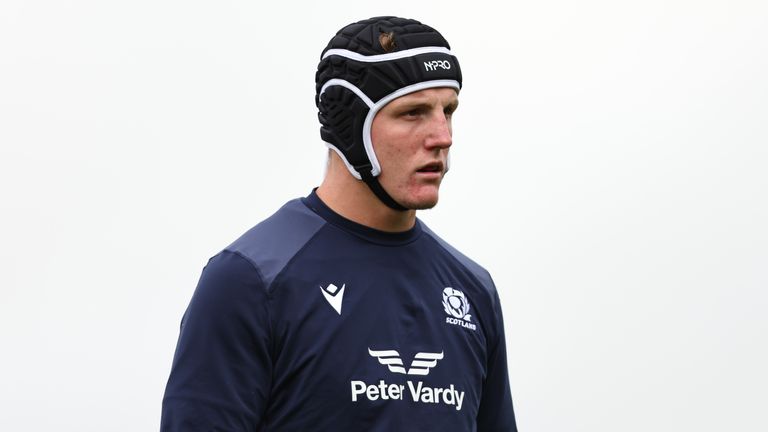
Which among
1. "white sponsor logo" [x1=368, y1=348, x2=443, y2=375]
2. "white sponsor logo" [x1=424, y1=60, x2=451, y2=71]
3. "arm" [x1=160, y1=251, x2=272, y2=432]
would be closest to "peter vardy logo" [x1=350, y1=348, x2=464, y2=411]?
"white sponsor logo" [x1=368, y1=348, x2=443, y2=375]

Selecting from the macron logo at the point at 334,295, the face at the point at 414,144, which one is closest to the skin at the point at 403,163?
the face at the point at 414,144

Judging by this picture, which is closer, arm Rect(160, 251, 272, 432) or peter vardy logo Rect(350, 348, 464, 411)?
arm Rect(160, 251, 272, 432)

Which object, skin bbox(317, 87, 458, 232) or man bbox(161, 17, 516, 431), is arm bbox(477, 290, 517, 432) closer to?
A: man bbox(161, 17, 516, 431)

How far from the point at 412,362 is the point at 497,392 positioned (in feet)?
2.62

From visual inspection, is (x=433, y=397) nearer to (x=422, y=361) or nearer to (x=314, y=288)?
(x=422, y=361)

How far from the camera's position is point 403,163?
447 centimetres

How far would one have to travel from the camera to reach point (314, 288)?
14.6 ft

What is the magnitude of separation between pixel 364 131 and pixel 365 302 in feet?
2.04

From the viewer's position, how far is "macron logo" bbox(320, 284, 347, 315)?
447 centimetres

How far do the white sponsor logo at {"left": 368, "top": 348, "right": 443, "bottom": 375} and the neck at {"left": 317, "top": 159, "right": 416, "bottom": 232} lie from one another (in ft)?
1.61

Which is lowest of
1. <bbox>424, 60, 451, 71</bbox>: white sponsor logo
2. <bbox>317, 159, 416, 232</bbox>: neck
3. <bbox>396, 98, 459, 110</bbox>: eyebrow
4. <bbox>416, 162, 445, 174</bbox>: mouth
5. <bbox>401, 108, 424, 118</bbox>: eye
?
<bbox>317, 159, 416, 232</bbox>: neck

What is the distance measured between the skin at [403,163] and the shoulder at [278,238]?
11cm

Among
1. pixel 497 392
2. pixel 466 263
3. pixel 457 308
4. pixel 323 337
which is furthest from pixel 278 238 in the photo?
pixel 497 392

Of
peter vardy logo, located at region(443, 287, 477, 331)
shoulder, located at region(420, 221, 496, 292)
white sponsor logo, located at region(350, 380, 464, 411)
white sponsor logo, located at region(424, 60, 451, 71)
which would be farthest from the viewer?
shoulder, located at region(420, 221, 496, 292)
